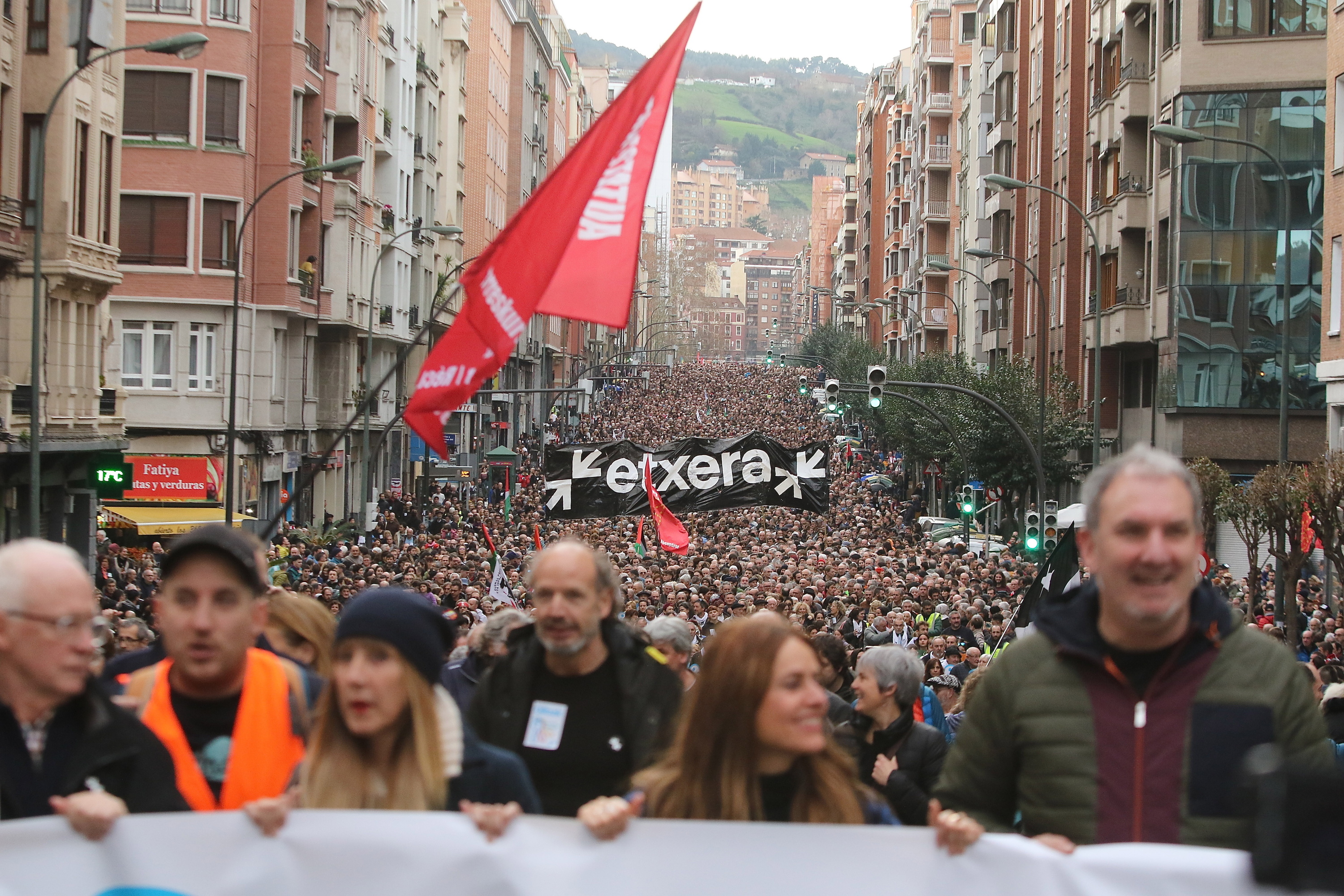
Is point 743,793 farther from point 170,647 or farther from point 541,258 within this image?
point 541,258

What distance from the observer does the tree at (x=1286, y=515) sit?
75.9ft

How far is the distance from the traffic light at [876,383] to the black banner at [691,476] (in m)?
13.2

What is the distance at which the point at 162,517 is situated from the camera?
3588 cm

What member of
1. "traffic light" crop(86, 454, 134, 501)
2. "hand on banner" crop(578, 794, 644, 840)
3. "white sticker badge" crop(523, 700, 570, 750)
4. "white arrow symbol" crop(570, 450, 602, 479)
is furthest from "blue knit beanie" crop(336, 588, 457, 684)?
"traffic light" crop(86, 454, 134, 501)

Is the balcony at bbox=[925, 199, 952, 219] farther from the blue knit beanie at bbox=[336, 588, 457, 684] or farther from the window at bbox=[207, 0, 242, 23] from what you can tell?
the blue knit beanie at bbox=[336, 588, 457, 684]

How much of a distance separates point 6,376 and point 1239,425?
26435 millimetres

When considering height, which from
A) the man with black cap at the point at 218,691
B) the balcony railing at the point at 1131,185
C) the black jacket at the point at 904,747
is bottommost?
the black jacket at the point at 904,747

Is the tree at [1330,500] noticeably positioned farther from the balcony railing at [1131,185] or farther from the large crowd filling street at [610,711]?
the balcony railing at [1131,185]

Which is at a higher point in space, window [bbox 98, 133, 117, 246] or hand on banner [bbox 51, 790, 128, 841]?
window [bbox 98, 133, 117, 246]

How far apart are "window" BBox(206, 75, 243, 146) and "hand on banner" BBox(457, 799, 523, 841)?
36.1 metres

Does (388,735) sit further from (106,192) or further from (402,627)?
A: (106,192)

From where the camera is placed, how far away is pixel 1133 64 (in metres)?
44.5

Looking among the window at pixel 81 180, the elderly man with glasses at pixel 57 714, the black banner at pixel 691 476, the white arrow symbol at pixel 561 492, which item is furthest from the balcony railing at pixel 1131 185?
the elderly man with glasses at pixel 57 714

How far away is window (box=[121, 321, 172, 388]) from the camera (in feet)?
124
